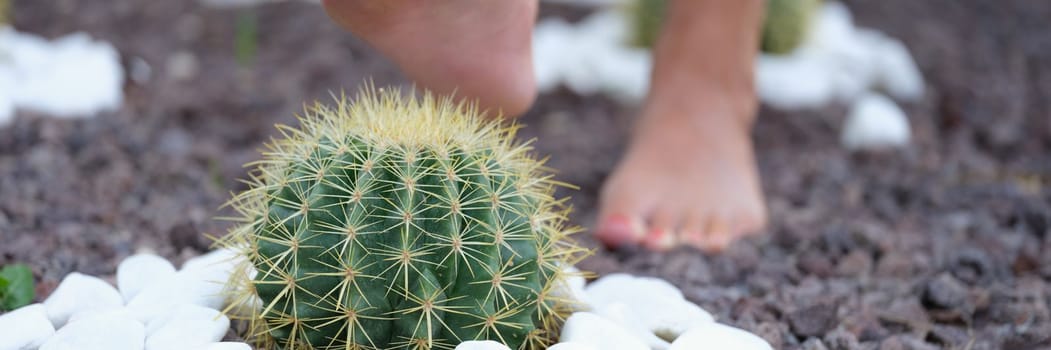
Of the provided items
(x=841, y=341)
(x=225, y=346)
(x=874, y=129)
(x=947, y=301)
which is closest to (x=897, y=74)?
(x=874, y=129)

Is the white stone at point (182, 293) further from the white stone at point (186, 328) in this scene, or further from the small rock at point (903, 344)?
the small rock at point (903, 344)

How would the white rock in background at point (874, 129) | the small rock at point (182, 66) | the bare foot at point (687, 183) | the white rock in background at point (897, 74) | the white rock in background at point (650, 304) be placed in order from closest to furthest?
the white rock in background at point (650, 304)
the bare foot at point (687, 183)
the white rock in background at point (874, 129)
the small rock at point (182, 66)
the white rock in background at point (897, 74)

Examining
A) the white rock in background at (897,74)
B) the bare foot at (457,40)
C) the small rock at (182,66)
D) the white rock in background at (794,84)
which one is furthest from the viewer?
the white rock in background at (897,74)

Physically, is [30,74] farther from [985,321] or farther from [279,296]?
[985,321]

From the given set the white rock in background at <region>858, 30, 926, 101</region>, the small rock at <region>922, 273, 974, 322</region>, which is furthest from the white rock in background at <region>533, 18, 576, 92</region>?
the small rock at <region>922, 273, 974, 322</region>

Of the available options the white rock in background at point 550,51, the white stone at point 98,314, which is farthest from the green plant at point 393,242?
the white rock in background at point 550,51
